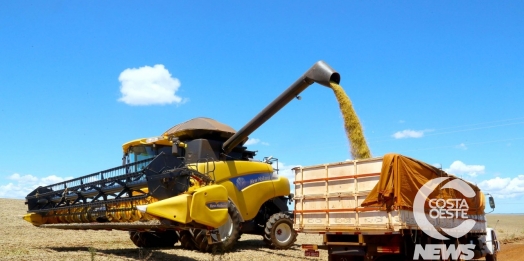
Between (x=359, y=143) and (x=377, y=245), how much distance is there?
2.26 metres

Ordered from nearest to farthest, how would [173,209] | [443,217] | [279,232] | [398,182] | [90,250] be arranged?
[398,182] < [90,250] < [173,209] < [443,217] < [279,232]

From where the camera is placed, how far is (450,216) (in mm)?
9922

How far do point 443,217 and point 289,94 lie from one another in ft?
14.8

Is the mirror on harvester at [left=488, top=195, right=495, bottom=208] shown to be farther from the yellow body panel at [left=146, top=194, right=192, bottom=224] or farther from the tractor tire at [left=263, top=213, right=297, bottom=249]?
the yellow body panel at [left=146, top=194, right=192, bottom=224]

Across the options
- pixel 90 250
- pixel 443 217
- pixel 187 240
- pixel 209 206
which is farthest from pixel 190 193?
pixel 443 217

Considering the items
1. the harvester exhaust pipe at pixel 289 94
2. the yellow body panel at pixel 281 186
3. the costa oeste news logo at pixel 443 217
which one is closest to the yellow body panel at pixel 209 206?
the harvester exhaust pipe at pixel 289 94

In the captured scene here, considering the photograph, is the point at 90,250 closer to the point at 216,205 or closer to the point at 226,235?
the point at 216,205

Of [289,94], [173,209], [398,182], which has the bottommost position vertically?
[173,209]

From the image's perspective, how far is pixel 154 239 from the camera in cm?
1448

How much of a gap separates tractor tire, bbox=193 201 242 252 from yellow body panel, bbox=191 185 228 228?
6.69 ft

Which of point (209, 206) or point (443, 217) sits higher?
point (209, 206)

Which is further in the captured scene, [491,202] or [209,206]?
[491,202]

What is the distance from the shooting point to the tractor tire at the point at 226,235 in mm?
11734

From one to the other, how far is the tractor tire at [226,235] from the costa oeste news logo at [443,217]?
4616 millimetres
